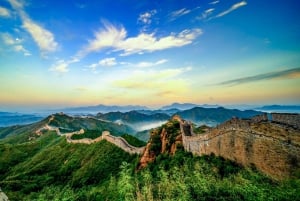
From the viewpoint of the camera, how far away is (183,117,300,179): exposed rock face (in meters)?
10.1

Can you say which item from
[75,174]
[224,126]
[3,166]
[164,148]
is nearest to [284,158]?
[224,126]

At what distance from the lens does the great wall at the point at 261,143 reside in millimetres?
10117

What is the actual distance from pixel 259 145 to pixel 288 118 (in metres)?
3.14

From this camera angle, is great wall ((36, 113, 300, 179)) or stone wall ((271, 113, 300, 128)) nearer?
great wall ((36, 113, 300, 179))

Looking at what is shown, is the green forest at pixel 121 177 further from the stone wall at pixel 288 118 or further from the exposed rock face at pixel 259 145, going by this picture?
the stone wall at pixel 288 118

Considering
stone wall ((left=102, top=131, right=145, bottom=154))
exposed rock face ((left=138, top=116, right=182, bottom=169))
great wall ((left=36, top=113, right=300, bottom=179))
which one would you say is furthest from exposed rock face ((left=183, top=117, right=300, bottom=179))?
stone wall ((left=102, top=131, right=145, bottom=154))

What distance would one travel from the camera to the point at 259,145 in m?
12.1

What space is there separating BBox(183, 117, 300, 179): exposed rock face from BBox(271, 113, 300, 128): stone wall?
168cm

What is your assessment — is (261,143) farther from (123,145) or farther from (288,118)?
(123,145)

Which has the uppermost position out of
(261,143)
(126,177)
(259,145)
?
(261,143)

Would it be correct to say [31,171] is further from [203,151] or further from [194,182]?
[194,182]

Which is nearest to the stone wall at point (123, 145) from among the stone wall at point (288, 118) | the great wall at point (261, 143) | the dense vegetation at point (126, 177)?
the dense vegetation at point (126, 177)

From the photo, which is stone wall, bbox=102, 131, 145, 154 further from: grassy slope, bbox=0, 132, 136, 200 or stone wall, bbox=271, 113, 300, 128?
stone wall, bbox=271, 113, 300, 128

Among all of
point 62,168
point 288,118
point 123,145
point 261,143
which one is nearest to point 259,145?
point 261,143
